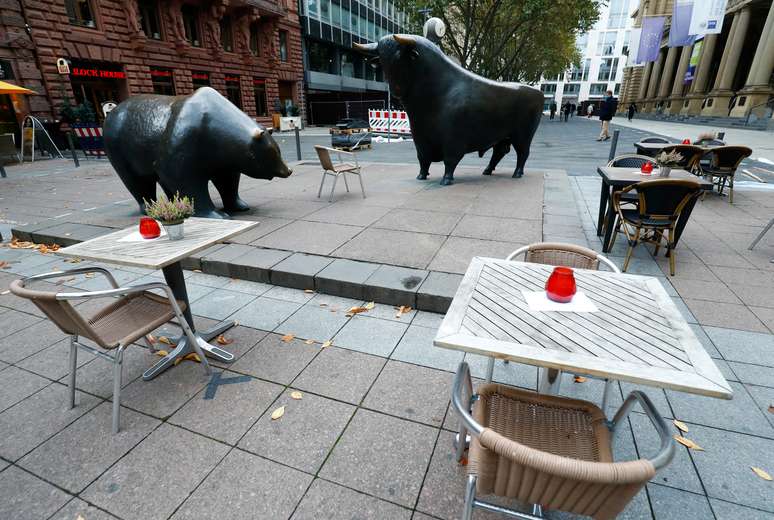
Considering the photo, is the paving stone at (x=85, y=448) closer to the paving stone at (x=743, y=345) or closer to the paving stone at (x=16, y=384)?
the paving stone at (x=16, y=384)

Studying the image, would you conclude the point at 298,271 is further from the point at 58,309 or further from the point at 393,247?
the point at 58,309

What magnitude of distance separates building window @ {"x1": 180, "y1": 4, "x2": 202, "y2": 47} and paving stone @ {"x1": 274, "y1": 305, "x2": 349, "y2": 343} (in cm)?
2400

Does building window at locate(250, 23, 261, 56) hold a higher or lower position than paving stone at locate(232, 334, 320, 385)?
higher

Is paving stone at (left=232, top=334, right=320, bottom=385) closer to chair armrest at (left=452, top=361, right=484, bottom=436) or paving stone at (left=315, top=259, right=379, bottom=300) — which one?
paving stone at (left=315, top=259, right=379, bottom=300)

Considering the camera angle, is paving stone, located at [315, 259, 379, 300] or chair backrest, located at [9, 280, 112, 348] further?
paving stone, located at [315, 259, 379, 300]

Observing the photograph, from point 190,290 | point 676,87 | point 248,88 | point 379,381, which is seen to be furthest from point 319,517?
point 676,87

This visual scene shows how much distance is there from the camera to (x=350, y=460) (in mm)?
2088

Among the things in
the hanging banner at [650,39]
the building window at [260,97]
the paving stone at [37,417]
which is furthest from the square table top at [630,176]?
the hanging banner at [650,39]

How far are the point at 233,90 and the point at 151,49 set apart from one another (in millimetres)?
6024

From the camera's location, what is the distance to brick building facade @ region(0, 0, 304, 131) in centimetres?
1449

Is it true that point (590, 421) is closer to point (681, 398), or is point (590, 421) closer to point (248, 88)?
point (681, 398)

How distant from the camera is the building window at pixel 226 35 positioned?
926 inches

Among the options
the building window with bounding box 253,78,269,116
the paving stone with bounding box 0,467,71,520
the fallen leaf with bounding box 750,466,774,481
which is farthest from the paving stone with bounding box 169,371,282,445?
the building window with bounding box 253,78,269,116

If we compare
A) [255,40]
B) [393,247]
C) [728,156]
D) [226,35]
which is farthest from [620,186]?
[255,40]
